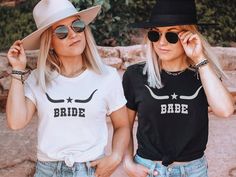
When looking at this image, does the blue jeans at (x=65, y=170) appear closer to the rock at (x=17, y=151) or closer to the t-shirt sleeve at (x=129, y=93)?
the t-shirt sleeve at (x=129, y=93)

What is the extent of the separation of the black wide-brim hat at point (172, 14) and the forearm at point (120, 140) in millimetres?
571

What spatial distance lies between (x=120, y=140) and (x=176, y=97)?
384 mm

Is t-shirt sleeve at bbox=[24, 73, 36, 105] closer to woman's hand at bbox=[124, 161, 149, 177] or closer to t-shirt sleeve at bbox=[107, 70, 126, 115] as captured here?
t-shirt sleeve at bbox=[107, 70, 126, 115]

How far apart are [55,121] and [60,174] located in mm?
271

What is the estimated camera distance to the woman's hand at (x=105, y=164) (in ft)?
8.77

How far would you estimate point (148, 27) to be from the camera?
8.93ft

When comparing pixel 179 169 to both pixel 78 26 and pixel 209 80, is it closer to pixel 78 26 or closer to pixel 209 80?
pixel 209 80

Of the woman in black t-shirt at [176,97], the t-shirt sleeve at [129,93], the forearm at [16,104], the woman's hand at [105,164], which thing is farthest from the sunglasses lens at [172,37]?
the forearm at [16,104]

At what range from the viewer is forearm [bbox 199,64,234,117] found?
2625mm

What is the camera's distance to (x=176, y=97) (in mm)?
2684

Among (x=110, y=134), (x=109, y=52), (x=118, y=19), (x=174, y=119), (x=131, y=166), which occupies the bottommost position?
(x=118, y=19)

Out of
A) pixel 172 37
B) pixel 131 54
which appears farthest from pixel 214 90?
pixel 131 54

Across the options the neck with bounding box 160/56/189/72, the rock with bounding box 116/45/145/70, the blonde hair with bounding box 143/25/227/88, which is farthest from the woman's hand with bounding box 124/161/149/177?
the rock with bounding box 116/45/145/70

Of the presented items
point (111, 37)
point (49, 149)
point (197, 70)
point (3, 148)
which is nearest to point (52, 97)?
point (49, 149)
